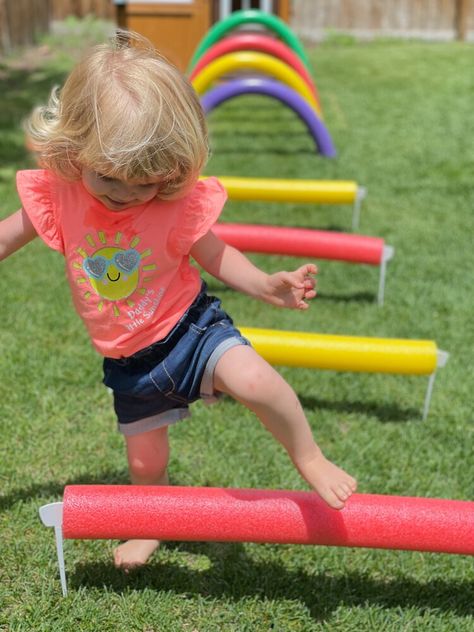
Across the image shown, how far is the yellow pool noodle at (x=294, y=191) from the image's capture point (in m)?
5.45

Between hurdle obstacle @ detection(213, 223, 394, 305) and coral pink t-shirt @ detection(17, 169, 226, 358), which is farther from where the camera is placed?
hurdle obstacle @ detection(213, 223, 394, 305)

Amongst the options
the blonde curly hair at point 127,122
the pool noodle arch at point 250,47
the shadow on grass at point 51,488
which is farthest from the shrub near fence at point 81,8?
the blonde curly hair at point 127,122

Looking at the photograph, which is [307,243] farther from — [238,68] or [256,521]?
[238,68]

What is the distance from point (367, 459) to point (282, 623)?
3.41 ft

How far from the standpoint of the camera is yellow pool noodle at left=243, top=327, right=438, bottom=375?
350cm

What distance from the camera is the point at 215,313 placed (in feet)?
7.94

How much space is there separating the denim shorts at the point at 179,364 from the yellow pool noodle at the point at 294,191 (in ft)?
10.1

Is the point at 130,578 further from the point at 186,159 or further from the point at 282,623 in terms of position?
the point at 186,159

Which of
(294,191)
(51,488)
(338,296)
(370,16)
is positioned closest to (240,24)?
(294,191)

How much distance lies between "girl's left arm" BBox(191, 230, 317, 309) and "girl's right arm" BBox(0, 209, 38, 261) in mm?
502

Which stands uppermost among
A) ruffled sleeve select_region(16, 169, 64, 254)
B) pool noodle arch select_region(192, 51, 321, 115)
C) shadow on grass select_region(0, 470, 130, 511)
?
pool noodle arch select_region(192, 51, 321, 115)

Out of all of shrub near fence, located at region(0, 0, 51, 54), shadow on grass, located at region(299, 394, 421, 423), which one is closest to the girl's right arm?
shadow on grass, located at region(299, 394, 421, 423)

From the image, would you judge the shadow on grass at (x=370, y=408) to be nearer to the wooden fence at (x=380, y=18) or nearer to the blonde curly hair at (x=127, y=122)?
the blonde curly hair at (x=127, y=122)

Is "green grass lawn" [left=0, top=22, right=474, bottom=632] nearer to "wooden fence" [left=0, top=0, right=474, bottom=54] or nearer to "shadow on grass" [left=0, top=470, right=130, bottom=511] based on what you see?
"shadow on grass" [left=0, top=470, right=130, bottom=511]
